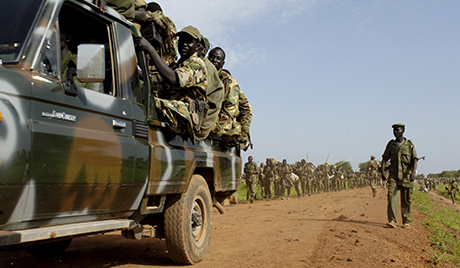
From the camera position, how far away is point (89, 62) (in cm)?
273

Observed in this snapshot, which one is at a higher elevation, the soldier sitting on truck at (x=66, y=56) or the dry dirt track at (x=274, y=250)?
the soldier sitting on truck at (x=66, y=56)

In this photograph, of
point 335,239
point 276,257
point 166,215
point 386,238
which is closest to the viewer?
point 166,215

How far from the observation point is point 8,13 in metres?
2.80

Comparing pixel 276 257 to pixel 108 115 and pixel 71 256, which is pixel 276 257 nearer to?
pixel 71 256

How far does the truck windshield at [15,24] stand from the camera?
2.64 metres

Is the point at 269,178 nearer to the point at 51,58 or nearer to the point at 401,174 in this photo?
the point at 401,174

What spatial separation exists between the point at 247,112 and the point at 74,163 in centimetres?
447

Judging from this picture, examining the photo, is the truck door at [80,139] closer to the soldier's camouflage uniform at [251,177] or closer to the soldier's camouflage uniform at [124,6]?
the soldier's camouflage uniform at [124,6]

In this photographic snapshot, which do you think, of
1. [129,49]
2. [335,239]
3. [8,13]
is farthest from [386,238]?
[8,13]

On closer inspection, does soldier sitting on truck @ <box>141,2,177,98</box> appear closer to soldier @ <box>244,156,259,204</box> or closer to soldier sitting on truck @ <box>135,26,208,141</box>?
soldier sitting on truck @ <box>135,26,208,141</box>

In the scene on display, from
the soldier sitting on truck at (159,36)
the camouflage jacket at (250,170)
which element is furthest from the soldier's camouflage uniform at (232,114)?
the camouflage jacket at (250,170)

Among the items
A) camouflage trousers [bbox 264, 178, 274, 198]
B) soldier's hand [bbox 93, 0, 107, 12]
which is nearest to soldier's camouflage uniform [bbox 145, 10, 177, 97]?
soldier's hand [bbox 93, 0, 107, 12]

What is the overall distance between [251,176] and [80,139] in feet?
57.2

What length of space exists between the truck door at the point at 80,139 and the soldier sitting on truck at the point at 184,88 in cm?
48
